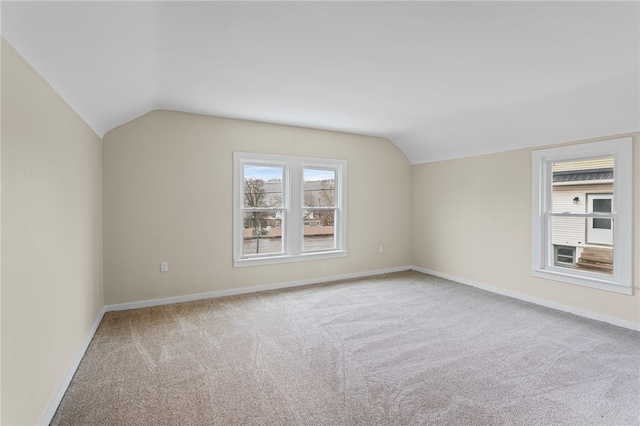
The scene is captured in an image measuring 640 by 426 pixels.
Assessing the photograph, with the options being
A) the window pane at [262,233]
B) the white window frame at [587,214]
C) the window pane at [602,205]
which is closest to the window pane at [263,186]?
the window pane at [262,233]

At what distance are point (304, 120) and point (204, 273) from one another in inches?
93.5

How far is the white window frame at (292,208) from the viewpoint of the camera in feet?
14.2

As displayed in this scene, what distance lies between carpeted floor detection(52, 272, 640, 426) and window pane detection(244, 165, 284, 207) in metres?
1.44

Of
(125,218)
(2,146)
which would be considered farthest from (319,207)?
A: (2,146)

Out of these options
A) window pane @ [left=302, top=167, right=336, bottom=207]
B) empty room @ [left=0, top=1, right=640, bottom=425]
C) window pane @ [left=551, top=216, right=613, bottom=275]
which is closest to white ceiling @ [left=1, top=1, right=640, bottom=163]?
empty room @ [left=0, top=1, right=640, bottom=425]

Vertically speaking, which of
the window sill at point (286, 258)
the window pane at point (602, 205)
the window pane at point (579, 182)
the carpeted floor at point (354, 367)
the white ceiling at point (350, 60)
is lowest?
the carpeted floor at point (354, 367)

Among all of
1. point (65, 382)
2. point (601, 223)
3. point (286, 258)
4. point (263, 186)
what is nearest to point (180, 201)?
point (263, 186)

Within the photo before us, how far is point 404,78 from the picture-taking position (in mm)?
2818

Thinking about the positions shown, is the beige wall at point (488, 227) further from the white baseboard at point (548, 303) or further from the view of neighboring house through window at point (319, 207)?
the view of neighboring house through window at point (319, 207)

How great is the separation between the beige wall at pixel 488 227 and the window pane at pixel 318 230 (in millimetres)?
1652

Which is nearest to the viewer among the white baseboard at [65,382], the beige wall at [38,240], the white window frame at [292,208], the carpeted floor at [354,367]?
the beige wall at [38,240]

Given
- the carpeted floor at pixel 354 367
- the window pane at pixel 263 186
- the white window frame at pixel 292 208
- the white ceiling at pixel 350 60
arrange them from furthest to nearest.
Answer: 1. the window pane at pixel 263 186
2. the white window frame at pixel 292 208
3. the carpeted floor at pixel 354 367
4. the white ceiling at pixel 350 60

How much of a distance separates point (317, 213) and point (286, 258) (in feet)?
2.88

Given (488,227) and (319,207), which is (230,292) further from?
(488,227)
